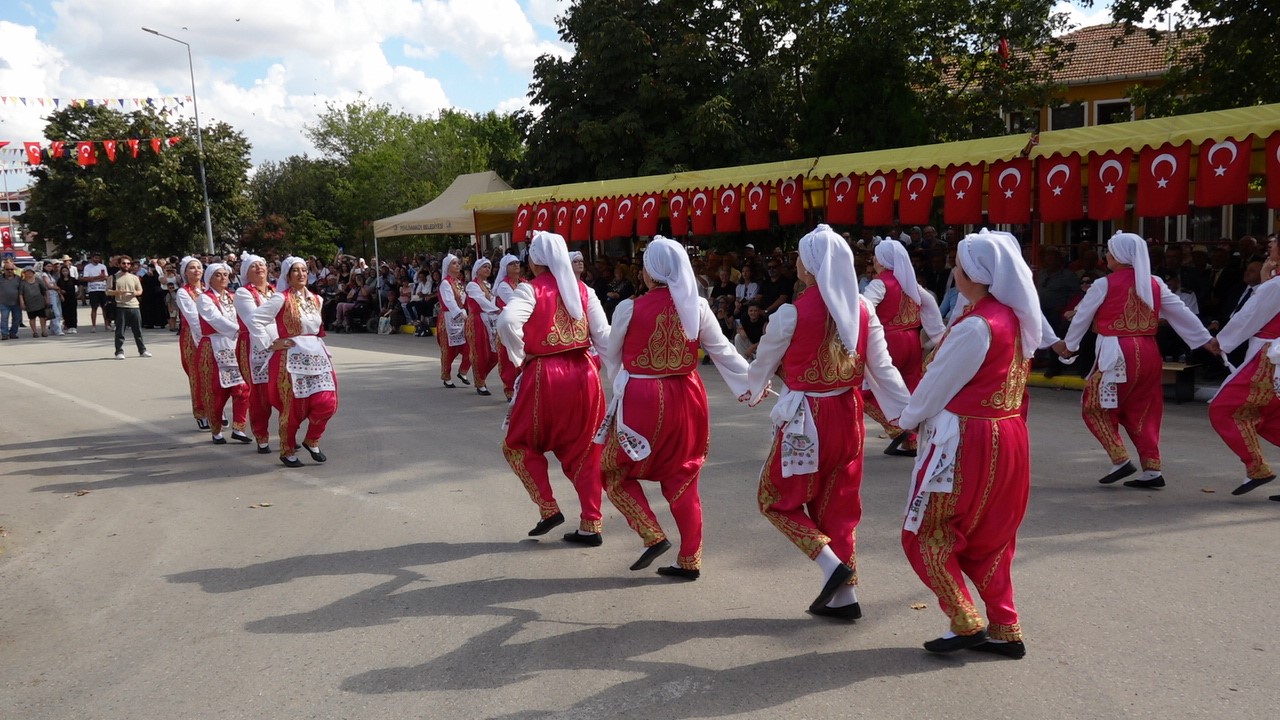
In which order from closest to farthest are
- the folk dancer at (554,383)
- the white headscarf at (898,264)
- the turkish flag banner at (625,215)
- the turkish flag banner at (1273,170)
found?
1. the folk dancer at (554,383)
2. the white headscarf at (898,264)
3. the turkish flag banner at (1273,170)
4. the turkish flag banner at (625,215)

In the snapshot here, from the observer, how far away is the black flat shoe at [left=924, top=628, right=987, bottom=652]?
4223 millimetres

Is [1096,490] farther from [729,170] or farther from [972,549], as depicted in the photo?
[729,170]

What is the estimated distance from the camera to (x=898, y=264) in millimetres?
8203

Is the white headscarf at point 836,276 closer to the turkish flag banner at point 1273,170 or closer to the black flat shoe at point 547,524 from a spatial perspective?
the black flat shoe at point 547,524

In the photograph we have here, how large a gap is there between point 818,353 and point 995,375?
34.3 inches

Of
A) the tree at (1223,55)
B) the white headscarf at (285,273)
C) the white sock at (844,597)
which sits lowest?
the white sock at (844,597)

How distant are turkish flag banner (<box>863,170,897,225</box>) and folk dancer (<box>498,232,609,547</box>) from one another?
915 centimetres

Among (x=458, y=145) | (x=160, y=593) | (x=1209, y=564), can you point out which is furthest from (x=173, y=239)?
(x=1209, y=564)

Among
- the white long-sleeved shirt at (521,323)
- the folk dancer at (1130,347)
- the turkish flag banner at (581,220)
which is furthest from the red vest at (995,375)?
the turkish flag banner at (581,220)

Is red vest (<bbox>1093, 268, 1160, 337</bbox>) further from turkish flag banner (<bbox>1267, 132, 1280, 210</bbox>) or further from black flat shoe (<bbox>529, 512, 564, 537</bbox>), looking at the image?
turkish flag banner (<bbox>1267, 132, 1280, 210</bbox>)

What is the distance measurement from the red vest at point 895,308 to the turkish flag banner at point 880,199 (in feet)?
20.3

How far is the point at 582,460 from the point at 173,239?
130 ft

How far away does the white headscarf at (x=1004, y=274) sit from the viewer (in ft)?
13.2

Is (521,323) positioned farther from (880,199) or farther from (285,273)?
(880,199)
